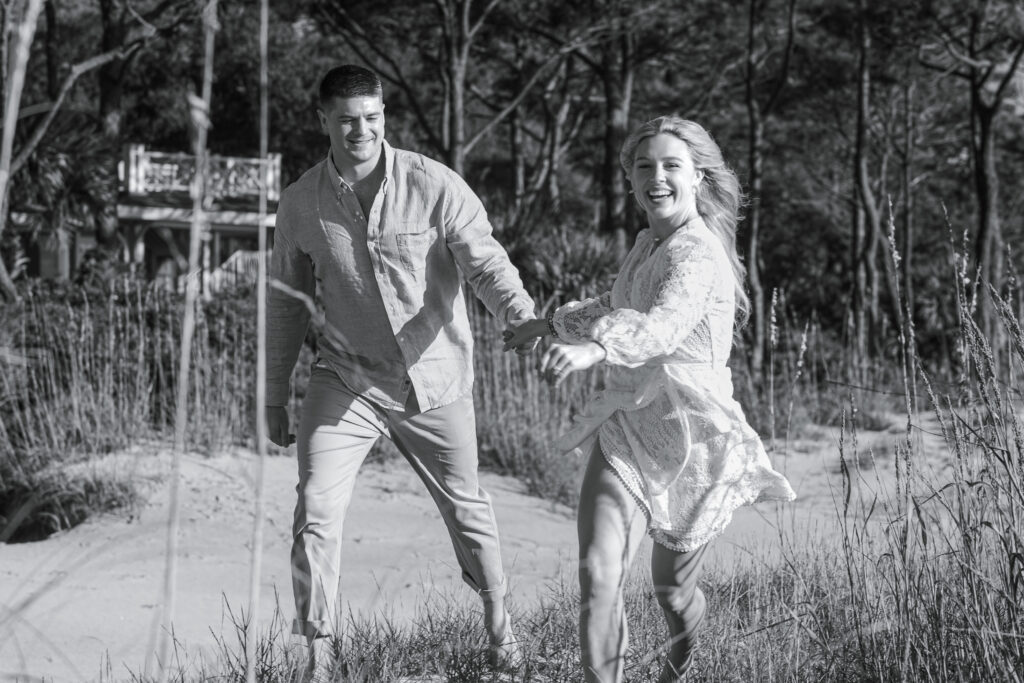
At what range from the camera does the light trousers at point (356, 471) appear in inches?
139

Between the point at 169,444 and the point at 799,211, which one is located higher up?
the point at 799,211

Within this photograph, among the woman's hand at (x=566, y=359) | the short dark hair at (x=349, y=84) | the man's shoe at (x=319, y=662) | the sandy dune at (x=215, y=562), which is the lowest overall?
the sandy dune at (x=215, y=562)

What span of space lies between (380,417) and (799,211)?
2850 cm

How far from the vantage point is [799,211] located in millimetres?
31031

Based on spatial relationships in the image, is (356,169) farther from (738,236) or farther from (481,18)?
(738,236)

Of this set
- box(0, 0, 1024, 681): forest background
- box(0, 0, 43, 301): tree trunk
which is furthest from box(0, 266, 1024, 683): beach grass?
box(0, 0, 43, 301): tree trunk

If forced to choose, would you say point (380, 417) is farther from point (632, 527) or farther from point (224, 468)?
point (224, 468)

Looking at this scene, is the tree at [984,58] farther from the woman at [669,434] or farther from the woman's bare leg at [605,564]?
the woman's bare leg at [605,564]

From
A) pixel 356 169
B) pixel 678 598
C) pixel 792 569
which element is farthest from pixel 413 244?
pixel 792 569

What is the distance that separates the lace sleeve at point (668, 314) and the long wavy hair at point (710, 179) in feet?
0.72

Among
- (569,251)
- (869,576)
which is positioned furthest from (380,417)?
(569,251)

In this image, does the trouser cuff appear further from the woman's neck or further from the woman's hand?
the woman's neck

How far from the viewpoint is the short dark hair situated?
3.59 metres

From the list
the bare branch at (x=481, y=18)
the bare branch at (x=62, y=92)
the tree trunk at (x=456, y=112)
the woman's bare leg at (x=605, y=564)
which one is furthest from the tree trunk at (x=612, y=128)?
the woman's bare leg at (x=605, y=564)
